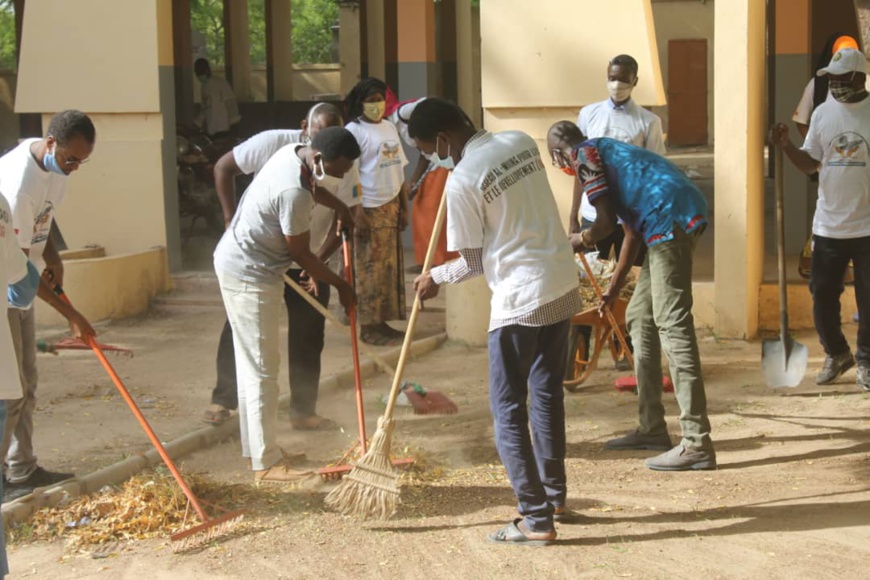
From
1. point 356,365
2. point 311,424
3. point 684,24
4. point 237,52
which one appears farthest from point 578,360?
point 684,24

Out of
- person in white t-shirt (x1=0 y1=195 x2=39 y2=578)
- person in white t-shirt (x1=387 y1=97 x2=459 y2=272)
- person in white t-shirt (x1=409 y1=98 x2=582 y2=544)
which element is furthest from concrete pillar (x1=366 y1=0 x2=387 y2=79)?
person in white t-shirt (x1=0 y1=195 x2=39 y2=578)

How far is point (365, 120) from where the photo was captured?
30.0 ft

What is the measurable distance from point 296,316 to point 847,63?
366 centimetres

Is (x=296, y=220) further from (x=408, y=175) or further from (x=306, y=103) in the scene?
(x=306, y=103)

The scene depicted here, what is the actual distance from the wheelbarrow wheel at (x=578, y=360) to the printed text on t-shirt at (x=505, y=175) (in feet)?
10.1

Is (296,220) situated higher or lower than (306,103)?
lower

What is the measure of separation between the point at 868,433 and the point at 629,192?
2.12 m

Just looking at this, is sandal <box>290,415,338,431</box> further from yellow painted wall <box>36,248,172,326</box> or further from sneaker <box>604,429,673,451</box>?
yellow painted wall <box>36,248,172,326</box>

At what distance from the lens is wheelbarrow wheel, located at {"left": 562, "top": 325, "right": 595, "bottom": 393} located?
785 centimetres

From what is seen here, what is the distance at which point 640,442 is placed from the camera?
21.3 ft

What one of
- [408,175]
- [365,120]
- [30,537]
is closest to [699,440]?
[30,537]

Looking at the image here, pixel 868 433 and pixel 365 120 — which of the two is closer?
pixel 868 433

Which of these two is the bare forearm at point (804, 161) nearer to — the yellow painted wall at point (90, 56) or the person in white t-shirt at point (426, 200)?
the person in white t-shirt at point (426, 200)

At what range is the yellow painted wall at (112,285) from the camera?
1033 cm
